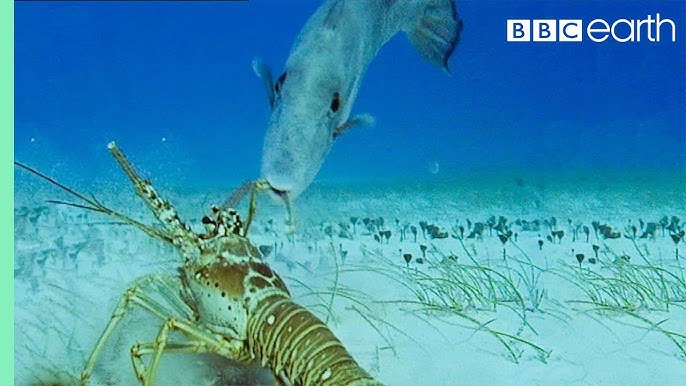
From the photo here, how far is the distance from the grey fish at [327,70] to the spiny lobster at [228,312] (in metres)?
0.21

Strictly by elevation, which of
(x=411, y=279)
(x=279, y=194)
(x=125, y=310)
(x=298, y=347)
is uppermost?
(x=279, y=194)

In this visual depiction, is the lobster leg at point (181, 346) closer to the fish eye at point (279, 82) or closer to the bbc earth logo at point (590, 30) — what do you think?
the fish eye at point (279, 82)

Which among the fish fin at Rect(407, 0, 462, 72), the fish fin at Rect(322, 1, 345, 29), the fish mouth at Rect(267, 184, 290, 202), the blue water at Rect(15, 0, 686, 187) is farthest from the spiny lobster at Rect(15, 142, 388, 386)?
the fish fin at Rect(407, 0, 462, 72)

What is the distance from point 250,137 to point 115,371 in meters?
0.79

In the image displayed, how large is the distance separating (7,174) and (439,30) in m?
1.36

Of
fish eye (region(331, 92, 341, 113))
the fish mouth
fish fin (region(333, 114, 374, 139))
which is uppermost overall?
fish eye (region(331, 92, 341, 113))

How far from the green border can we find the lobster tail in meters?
0.81

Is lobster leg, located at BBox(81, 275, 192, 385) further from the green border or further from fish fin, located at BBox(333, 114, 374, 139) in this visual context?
fish fin, located at BBox(333, 114, 374, 139)

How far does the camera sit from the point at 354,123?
229cm

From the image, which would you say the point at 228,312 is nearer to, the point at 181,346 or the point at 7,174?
the point at 181,346

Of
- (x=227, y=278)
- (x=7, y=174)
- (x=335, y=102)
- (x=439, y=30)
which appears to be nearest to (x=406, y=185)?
(x=335, y=102)

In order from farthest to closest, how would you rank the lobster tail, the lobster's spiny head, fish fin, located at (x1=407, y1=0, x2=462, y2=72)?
fish fin, located at (x1=407, y1=0, x2=462, y2=72)
the lobster's spiny head
the lobster tail

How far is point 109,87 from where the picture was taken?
2283 mm

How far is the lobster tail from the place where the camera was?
5.91ft
